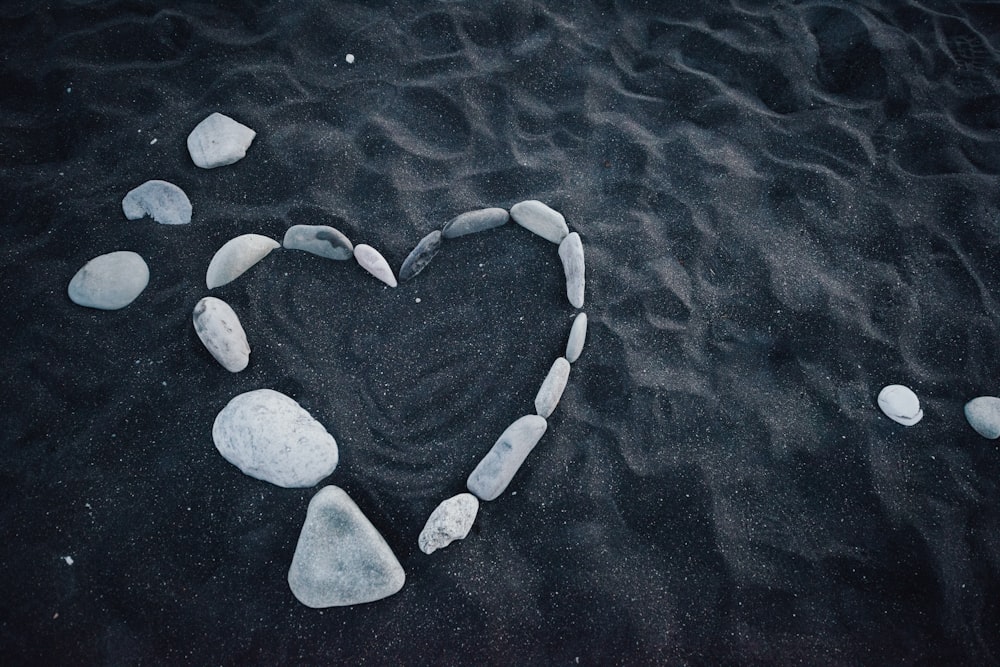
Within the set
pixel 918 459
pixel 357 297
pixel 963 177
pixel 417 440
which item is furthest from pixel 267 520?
pixel 963 177

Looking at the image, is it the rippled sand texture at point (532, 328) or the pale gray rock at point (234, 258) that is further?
the pale gray rock at point (234, 258)

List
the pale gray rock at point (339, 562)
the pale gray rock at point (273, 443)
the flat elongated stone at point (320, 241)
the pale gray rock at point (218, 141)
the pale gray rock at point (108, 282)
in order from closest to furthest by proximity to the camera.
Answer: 1. the pale gray rock at point (339, 562)
2. the pale gray rock at point (273, 443)
3. the pale gray rock at point (108, 282)
4. the flat elongated stone at point (320, 241)
5. the pale gray rock at point (218, 141)

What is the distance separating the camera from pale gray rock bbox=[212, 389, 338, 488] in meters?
1.68

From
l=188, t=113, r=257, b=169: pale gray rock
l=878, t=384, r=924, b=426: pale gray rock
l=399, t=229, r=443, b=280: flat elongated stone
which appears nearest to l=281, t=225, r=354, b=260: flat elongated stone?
l=399, t=229, r=443, b=280: flat elongated stone

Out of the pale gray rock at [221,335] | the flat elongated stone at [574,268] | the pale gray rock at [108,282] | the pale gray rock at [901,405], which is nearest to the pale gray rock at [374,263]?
the pale gray rock at [221,335]

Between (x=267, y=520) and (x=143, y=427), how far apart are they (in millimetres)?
502

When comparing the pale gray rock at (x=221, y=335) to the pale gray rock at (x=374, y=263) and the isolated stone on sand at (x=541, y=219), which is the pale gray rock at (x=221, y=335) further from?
the isolated stone on sand at (x=541, y=219)

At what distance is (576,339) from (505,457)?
46cm

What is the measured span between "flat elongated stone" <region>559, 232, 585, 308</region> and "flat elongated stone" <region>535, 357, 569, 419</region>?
0.88 feet

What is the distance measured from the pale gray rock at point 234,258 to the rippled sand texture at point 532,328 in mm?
47

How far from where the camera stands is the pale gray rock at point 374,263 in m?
1.98

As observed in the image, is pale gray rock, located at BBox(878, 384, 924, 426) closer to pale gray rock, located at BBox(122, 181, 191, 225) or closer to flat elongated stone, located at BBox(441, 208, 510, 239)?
flat elongated stone, located at BBox(441, 208, 510, 239)

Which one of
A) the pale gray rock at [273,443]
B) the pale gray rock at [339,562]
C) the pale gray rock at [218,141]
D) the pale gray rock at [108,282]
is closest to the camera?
the pale gray rock at [339,562]

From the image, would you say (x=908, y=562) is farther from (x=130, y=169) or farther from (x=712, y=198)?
(x=130, y=169)
